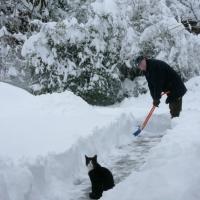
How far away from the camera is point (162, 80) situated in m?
8.90

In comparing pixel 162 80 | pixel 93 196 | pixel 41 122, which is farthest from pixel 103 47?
pixel 93 196

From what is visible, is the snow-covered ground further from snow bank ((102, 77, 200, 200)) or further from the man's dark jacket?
the man's dark jacket

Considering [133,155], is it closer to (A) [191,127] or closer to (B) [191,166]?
(A) [191,127]

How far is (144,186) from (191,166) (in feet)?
2.32

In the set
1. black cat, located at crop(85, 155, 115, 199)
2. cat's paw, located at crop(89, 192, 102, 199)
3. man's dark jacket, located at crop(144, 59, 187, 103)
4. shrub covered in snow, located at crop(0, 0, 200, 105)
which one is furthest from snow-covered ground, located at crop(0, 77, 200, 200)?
shrub covered in snow, located at crop(0, 0, 200, 105)

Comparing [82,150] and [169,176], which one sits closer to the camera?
[169,176]

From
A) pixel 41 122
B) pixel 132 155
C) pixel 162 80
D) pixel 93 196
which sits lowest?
pixel 132 155

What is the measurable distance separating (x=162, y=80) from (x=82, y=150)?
220cm

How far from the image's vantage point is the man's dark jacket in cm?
879

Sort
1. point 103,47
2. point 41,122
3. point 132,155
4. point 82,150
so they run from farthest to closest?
1. point 103,47
2. point 41,122
3. point 132,155
4. point 82,150

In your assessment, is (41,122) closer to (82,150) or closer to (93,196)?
(82,150)

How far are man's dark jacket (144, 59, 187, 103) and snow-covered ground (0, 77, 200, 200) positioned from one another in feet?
1.65

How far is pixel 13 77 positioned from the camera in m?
17.3

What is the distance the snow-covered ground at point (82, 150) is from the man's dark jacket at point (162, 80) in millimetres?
503
